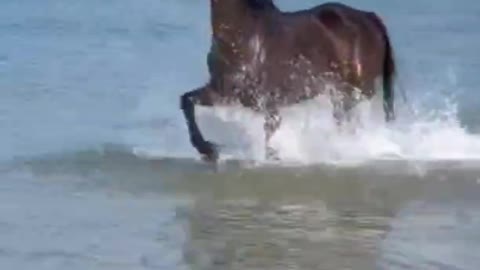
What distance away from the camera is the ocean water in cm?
698

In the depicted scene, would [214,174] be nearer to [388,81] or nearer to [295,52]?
[295,52]

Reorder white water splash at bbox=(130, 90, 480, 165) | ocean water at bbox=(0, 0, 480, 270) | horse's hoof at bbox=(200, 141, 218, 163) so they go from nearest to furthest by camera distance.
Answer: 1. ocean water at bbox=(0, 0, 480, 270)
2. horse's hoof at bbox=(200, 141, 218, 163)
3. white water splash at bbox=(130, 90, 480, 165)

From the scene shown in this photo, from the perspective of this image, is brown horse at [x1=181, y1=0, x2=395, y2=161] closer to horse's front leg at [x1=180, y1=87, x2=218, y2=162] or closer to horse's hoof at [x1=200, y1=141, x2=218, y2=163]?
horse's front leg at [x1=180, y1=87, x2=218, y2=162]

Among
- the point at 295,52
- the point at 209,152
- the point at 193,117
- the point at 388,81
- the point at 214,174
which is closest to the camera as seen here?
the point at 214,174

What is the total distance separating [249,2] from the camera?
9570 mm

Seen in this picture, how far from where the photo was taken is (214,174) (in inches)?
347

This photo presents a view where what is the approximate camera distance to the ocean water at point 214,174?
22.9 feet

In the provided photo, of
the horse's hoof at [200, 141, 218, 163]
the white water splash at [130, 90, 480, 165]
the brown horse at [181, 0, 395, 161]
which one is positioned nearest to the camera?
the horse's hoof at [200, 141, 218, 163]

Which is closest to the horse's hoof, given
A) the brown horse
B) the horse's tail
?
the brown horse

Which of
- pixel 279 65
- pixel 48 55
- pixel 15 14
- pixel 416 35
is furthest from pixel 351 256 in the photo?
pixel 15 14

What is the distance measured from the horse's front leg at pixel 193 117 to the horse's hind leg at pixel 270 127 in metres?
0.29

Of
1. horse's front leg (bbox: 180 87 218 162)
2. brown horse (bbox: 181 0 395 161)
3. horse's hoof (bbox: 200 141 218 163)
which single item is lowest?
horse's hoof (bbox: 200 141 218 163)

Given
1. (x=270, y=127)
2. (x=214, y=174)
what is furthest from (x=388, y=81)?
(x=214, y=174)

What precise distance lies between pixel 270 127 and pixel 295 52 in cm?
53
